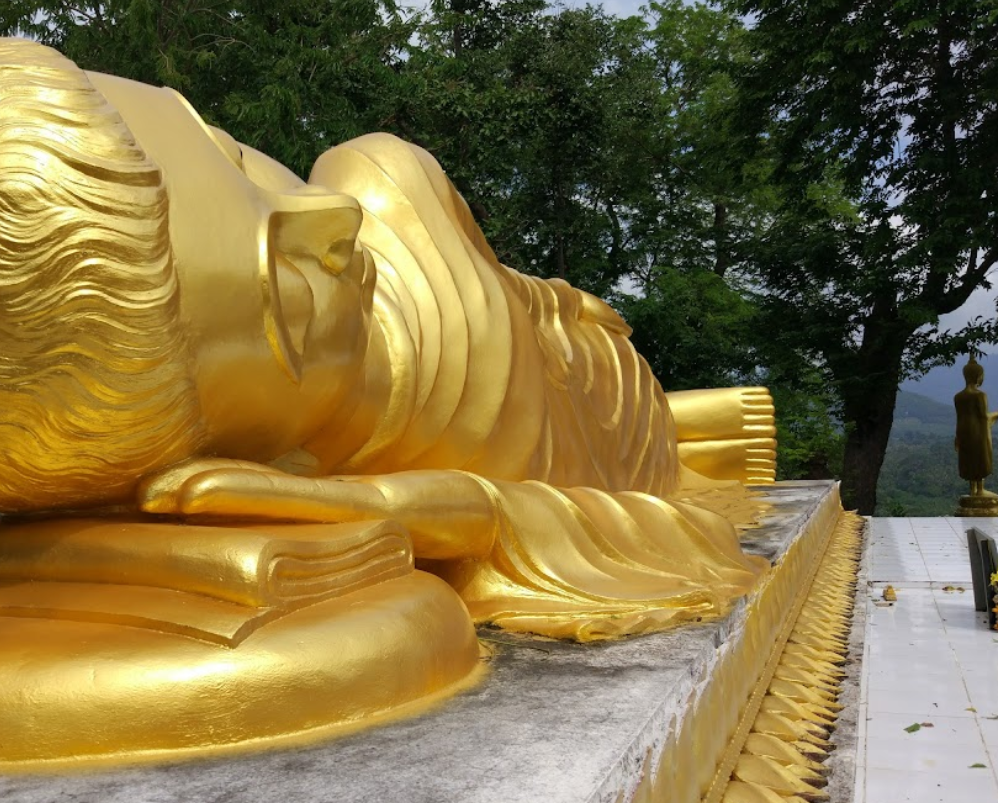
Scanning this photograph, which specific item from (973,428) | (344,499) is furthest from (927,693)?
(973,428)

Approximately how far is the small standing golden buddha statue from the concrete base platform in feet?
28.5

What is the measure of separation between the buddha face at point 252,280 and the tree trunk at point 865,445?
987 centimetres

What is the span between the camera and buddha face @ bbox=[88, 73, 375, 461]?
1.48 m

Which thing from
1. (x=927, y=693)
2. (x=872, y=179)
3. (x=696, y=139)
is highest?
(x=696, y=139)

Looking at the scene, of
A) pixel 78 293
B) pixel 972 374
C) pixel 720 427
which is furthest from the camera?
pixel 972 374

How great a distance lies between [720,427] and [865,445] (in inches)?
276

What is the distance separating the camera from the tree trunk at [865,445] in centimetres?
1079

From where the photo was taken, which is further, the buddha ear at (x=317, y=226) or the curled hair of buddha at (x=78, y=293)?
the buddha ear at (x=317, y=226)

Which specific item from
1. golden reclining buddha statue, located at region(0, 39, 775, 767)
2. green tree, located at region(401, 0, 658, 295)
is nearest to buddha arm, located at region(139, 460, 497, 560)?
golden reclining buddha statue, located at region(0, 39, 775, 767)

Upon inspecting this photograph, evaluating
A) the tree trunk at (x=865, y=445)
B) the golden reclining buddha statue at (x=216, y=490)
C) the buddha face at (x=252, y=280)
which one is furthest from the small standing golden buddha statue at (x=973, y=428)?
the buddha face at (x=252, y=280)

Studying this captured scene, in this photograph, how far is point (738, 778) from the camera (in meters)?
1.66

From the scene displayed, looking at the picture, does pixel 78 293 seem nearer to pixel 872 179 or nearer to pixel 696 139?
pixel 872 179

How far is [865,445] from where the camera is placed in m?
10.9

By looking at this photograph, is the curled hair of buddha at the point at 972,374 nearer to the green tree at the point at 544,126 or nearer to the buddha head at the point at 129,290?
the green tree at the point at 544,126
